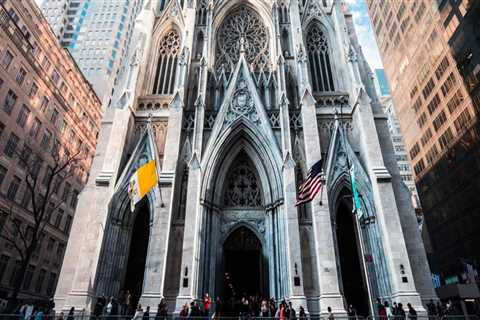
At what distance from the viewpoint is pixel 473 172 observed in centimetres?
2867

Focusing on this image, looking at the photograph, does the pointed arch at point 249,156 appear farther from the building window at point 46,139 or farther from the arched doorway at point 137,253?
the building window at point 46,139

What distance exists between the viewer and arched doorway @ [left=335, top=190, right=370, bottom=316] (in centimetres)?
1812

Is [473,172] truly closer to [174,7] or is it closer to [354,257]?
Result: [354,257]

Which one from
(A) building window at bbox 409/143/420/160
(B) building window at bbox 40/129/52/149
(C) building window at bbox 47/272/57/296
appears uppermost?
(A) building window at bbox 409/143/420/160

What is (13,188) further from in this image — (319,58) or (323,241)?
(319,58)

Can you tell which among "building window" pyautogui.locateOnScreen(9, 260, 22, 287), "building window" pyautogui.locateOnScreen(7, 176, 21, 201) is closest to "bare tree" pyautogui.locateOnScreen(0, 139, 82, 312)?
"building window" pyautogui.locateOnScreen(9, 260, 22, 287)

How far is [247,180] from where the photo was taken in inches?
862

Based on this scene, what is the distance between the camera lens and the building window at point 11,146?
996 inches

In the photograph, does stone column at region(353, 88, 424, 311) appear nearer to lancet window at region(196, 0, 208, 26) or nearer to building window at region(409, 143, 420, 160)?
lancet window at region(196, 0, 208, 26)

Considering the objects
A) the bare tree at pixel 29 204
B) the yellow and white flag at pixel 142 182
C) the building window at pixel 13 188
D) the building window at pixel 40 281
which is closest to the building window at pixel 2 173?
the building window at pixel 13 188

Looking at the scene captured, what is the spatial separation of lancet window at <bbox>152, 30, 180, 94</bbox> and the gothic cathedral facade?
0.11m

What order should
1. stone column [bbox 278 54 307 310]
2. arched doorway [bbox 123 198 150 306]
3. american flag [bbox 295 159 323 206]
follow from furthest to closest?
arched doorway [bbox 123 198 150 306], stone column [bbox 278 54 307 310], american flag [bbox 295 159 323 206]

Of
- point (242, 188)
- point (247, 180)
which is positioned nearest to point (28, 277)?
point (242, 188)

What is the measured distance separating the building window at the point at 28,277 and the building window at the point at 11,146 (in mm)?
10215
